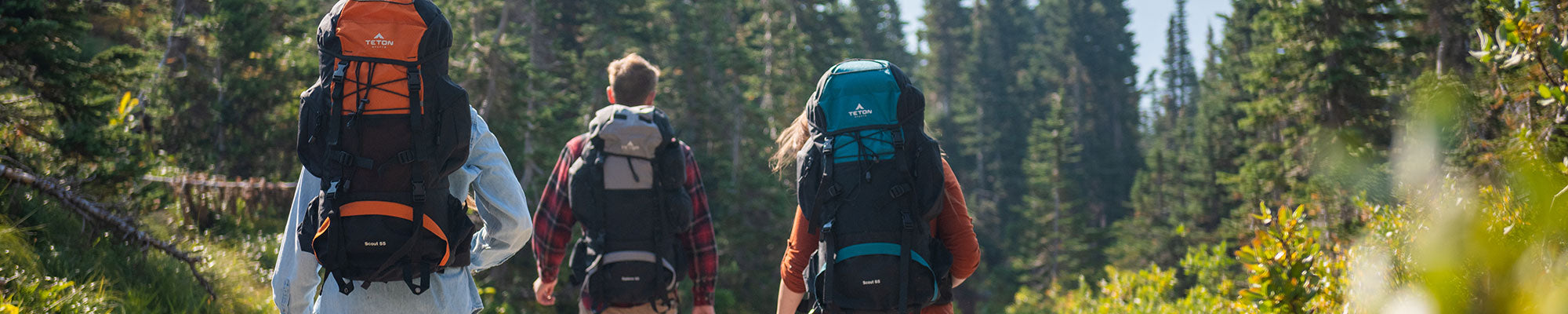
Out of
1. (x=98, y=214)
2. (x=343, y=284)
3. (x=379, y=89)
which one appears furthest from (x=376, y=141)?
(x=98, y=214)

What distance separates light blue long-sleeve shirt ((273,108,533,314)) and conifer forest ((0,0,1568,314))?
97.0 inches

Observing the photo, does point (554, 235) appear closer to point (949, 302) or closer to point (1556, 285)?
point (949, 302)

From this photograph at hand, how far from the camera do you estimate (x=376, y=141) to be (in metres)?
2.88

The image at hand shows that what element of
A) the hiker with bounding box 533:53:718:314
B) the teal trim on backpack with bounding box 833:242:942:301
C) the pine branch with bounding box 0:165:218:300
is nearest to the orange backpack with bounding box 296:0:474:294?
the teal trim on backpack with bounding box 833:242:942:301

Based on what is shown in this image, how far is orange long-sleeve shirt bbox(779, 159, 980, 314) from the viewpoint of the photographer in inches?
141

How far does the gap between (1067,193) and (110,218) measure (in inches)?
1774

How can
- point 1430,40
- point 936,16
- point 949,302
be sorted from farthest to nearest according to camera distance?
point 936,16, point 1430,40, point 949,302

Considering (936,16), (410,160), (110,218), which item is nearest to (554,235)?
(410,160)

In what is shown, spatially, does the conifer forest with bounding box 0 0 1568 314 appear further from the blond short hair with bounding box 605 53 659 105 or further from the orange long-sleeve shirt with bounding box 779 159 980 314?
the blond short hair with bounding box 605 53 659 105

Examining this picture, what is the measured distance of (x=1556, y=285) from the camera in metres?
0.65

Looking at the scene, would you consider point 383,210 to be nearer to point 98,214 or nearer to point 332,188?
point 332,188

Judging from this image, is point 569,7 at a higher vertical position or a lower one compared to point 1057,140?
higher

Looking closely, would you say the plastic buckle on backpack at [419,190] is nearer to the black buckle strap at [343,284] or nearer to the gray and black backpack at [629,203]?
the black buckle strap at [343,284]

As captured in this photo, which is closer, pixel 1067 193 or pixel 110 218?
pixel 110 218
